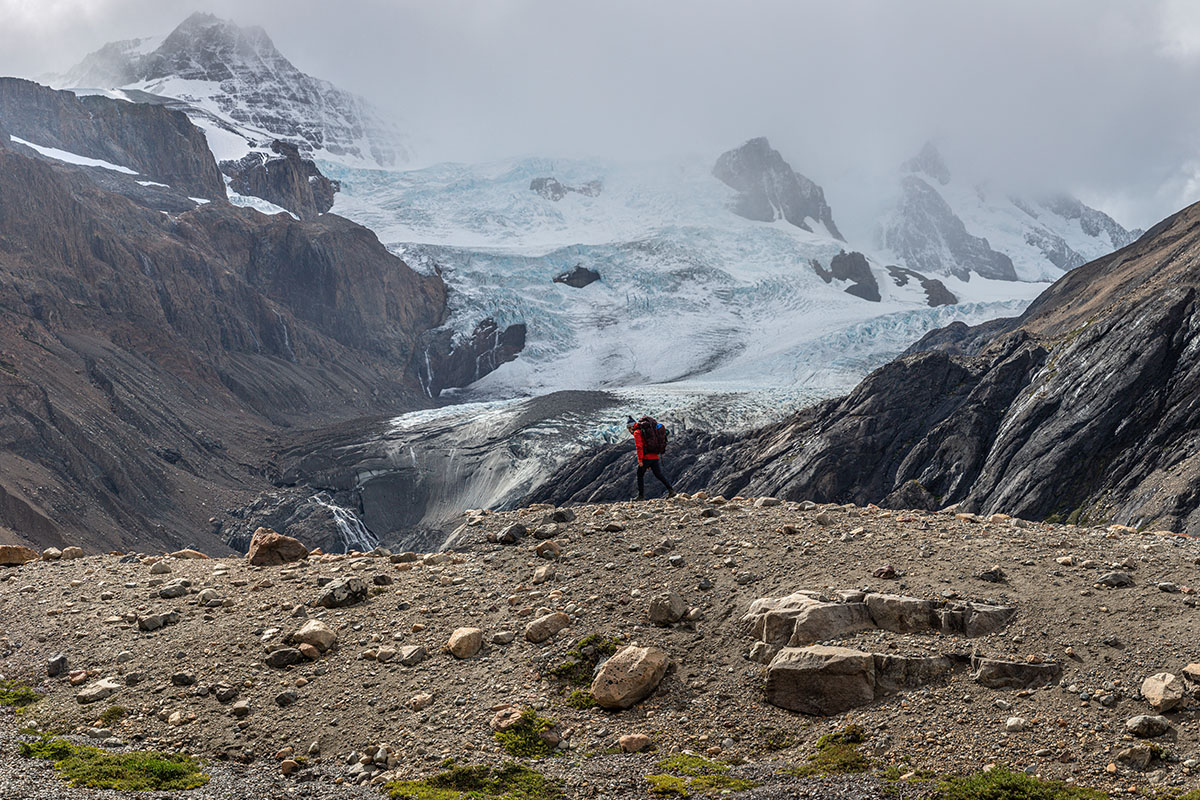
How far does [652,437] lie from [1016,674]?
36.7 feet

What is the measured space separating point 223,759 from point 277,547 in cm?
710

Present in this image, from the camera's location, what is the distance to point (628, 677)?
11406 mm

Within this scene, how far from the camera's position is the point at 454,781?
32.9 ft

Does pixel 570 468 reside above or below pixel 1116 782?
below

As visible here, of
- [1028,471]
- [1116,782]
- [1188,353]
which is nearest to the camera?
[1116,782]

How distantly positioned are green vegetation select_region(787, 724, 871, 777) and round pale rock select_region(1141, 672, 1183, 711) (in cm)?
308

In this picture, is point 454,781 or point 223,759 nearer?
point 454,781

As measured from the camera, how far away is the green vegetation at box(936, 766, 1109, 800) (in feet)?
28.8

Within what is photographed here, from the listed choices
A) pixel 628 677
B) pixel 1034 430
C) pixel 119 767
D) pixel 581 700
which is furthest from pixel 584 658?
pixel 1034 430

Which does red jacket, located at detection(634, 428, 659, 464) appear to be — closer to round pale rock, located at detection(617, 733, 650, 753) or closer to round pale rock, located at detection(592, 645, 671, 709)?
round pale rock, located at detection(592, 645, 671, 709)

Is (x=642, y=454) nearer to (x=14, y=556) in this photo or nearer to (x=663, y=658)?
(x=663, y=658)

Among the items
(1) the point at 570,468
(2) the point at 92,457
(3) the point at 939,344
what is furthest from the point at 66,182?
(3) the point at 939,344

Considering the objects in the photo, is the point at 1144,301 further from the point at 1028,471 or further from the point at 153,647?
the point at 153,647

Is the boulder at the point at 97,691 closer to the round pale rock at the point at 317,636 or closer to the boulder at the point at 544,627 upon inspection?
the round pale rock at the point at 317,636
